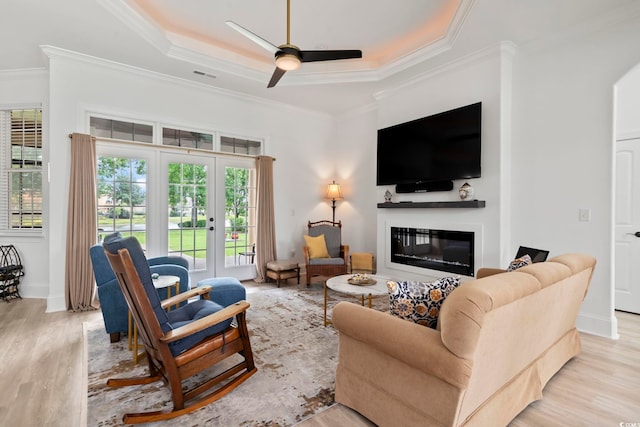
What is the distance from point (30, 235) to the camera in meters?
4.47

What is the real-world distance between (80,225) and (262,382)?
3150 millimetres

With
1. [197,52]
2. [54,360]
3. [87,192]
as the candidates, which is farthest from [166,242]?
[197,52]

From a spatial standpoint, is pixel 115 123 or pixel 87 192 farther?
pixel 115 123

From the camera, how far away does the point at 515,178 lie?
373 cm

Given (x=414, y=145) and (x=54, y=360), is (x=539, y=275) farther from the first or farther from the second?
(x=54, y=360)

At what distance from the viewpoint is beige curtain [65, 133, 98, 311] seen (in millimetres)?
3797

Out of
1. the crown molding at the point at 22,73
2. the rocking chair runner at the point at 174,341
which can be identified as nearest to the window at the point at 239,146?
the crown molding at the point at 22,73

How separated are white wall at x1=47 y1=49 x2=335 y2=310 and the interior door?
4.34 meters

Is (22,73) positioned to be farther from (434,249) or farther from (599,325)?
(599,325)

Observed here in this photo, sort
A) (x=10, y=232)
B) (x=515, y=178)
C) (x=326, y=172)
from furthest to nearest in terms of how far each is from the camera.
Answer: (x=326, y=172) < (x=10, y=232) < (x=515, y=178)

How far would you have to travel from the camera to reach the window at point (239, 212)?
5258mm

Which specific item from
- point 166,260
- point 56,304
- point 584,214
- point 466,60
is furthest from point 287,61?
point 56,304

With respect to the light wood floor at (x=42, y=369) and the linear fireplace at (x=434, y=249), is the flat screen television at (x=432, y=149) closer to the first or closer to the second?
the linear fireplace at (x=434, y=249)

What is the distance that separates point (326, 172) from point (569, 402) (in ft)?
16.5
